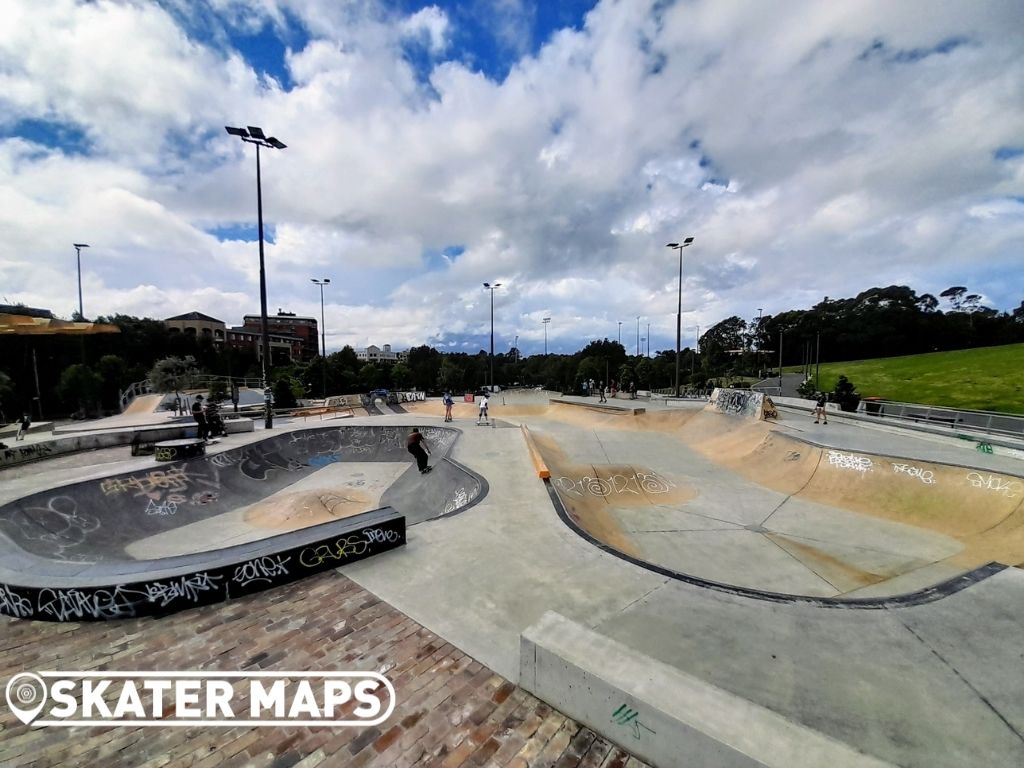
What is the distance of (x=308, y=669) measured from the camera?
3.49 meters

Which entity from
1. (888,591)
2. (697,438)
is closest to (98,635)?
(888,591)

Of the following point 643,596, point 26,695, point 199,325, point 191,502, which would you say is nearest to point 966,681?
point 643,596

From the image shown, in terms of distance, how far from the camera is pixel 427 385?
75562mm

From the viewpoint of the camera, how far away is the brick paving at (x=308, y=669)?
2703 mm

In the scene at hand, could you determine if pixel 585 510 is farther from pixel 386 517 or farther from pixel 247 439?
pixel 247 439

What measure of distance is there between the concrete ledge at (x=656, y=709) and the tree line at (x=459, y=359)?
3136cm

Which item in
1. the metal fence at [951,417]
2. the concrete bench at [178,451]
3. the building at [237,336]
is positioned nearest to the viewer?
the concrete bench at [178,451]

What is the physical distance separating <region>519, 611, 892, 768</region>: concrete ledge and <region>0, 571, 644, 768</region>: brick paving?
19 cm

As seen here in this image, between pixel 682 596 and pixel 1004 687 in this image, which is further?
pixel 682 596

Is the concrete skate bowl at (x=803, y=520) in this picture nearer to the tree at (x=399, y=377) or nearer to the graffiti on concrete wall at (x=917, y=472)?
the graffiti on concrete wall at (x=917, y=472)

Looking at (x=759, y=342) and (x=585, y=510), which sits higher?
(x=759, y=342)

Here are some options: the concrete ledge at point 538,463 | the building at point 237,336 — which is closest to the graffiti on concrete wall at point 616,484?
the concrete ledge at point 538,463

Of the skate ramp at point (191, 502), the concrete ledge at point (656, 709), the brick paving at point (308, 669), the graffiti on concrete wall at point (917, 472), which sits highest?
the concrete ledge at point (656, 709)

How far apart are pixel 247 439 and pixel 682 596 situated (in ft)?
55.5
